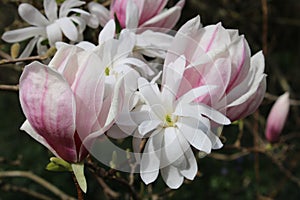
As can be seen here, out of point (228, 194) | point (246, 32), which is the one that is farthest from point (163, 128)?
point (246, 32)

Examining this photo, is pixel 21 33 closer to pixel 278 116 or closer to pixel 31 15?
pixel 31 15

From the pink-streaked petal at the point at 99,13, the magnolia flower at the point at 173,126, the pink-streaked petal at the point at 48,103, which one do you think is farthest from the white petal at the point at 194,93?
the pink-streaked petal at the point at 99,13

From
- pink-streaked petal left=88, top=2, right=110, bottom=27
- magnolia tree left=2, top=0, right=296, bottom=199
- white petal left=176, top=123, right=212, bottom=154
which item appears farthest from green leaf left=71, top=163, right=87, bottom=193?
pink-streaked petal left=88, top=2, right=110, bottom=27

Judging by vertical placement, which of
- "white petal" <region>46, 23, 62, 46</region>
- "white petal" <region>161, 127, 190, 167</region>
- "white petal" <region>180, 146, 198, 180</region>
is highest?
"white petal" <region>46, 23, 62, 46</region>

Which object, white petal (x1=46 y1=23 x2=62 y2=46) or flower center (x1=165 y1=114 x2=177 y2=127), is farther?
white petal (x1=46 y1=23 x2=62 y2=46)

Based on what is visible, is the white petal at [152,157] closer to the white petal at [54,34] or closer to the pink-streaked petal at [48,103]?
the pink-streaked petal at [48,103]

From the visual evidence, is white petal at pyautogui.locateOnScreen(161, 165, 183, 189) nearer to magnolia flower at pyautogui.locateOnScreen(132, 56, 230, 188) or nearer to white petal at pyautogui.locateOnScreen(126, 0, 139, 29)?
magnolia flower at pyautogui.locateOnScreen(132, 56, 230, 188)

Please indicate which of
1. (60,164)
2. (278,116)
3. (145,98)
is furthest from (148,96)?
(278,116)

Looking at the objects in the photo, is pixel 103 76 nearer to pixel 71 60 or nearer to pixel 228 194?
pixel 71 60
